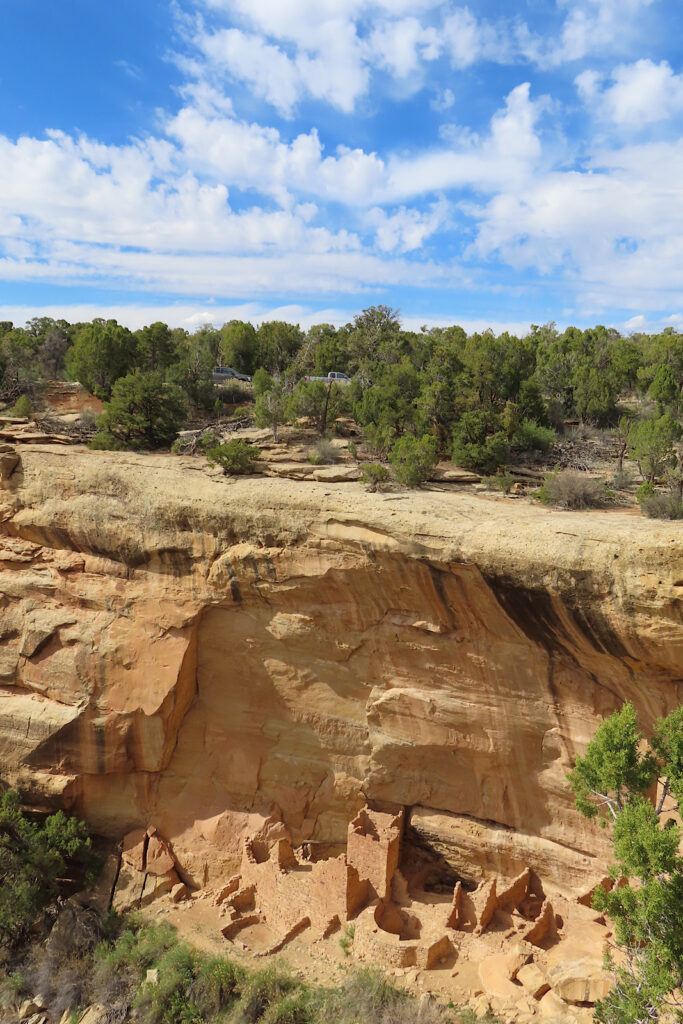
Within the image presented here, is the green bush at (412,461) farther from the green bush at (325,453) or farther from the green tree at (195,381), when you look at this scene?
the green tree at (195,381)

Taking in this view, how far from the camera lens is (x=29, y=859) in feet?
37.1

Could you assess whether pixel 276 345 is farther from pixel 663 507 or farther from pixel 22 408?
pixel 663 507

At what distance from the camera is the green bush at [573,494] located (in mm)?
11703

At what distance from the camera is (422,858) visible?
37.4 ft

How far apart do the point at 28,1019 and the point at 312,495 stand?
9.94 meters

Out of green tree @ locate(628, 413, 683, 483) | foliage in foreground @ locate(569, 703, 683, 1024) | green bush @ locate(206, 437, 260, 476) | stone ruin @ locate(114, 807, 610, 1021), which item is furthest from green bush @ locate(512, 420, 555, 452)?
stone ruin @ locate(114, 807, 610, 1021)

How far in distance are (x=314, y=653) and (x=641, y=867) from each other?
6043mm

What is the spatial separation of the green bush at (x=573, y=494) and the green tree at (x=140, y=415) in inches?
393

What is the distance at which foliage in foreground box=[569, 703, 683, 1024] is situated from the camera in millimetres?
7172

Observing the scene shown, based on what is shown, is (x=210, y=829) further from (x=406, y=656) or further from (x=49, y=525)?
(x=49, y=525)

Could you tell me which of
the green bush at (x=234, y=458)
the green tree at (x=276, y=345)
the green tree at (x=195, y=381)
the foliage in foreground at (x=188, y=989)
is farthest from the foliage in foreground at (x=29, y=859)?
the green tree at (x=276, y=345)

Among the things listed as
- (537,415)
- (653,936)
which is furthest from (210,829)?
(537,415)

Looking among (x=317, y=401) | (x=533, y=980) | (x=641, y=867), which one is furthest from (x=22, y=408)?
(x=641, y=867)

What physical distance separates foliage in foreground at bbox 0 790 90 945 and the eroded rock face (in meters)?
0.57
